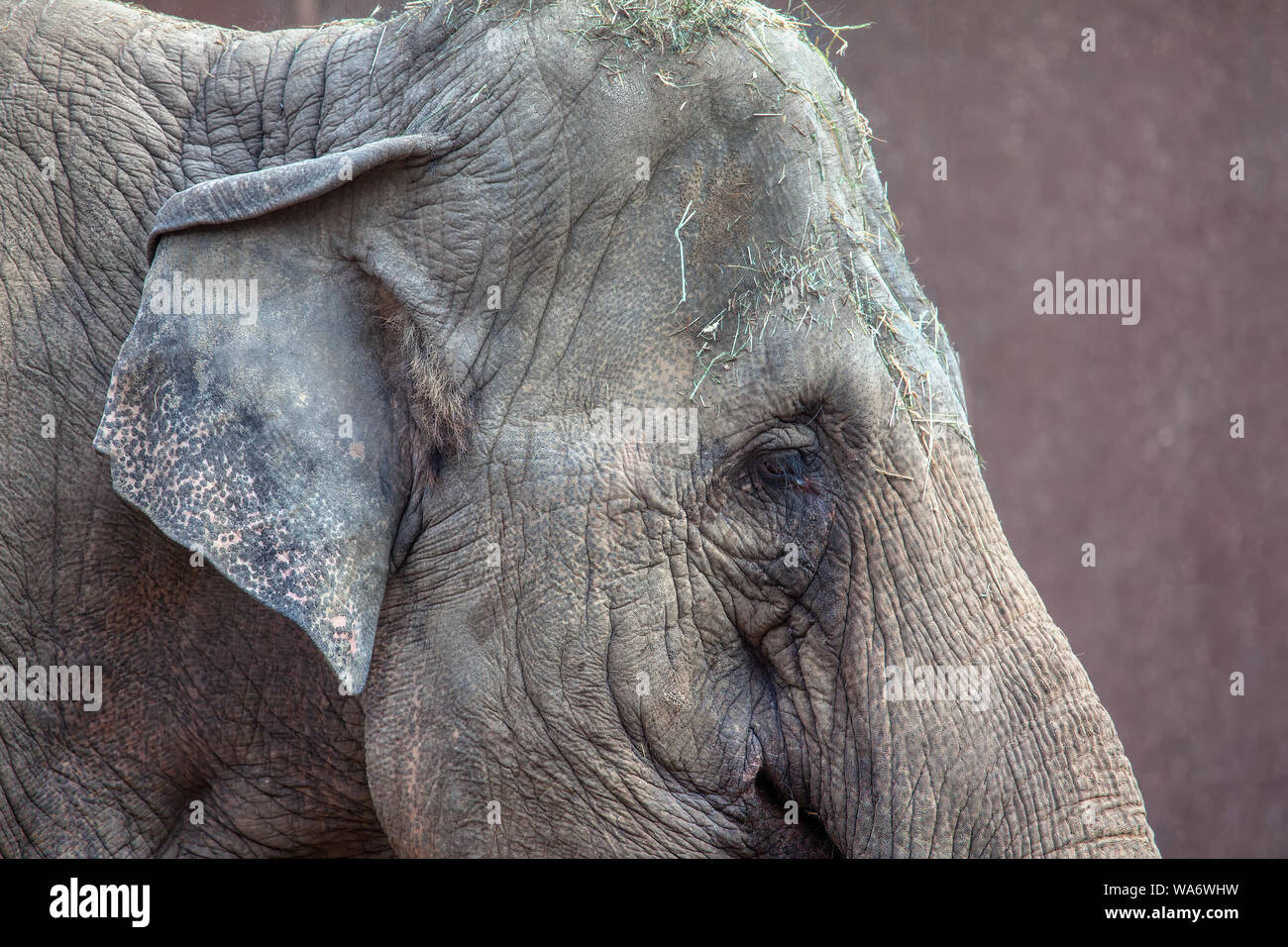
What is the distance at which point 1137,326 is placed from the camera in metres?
5.62

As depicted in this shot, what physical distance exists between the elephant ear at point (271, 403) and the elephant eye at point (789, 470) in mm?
686

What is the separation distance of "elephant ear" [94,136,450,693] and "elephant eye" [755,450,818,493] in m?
0.69

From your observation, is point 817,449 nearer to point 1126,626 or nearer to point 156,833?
point 156,833

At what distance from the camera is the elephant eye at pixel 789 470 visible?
2.51 metres

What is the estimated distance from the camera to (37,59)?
2.90m

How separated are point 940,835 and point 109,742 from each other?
1683 mm

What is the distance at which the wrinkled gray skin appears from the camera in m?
2.44
